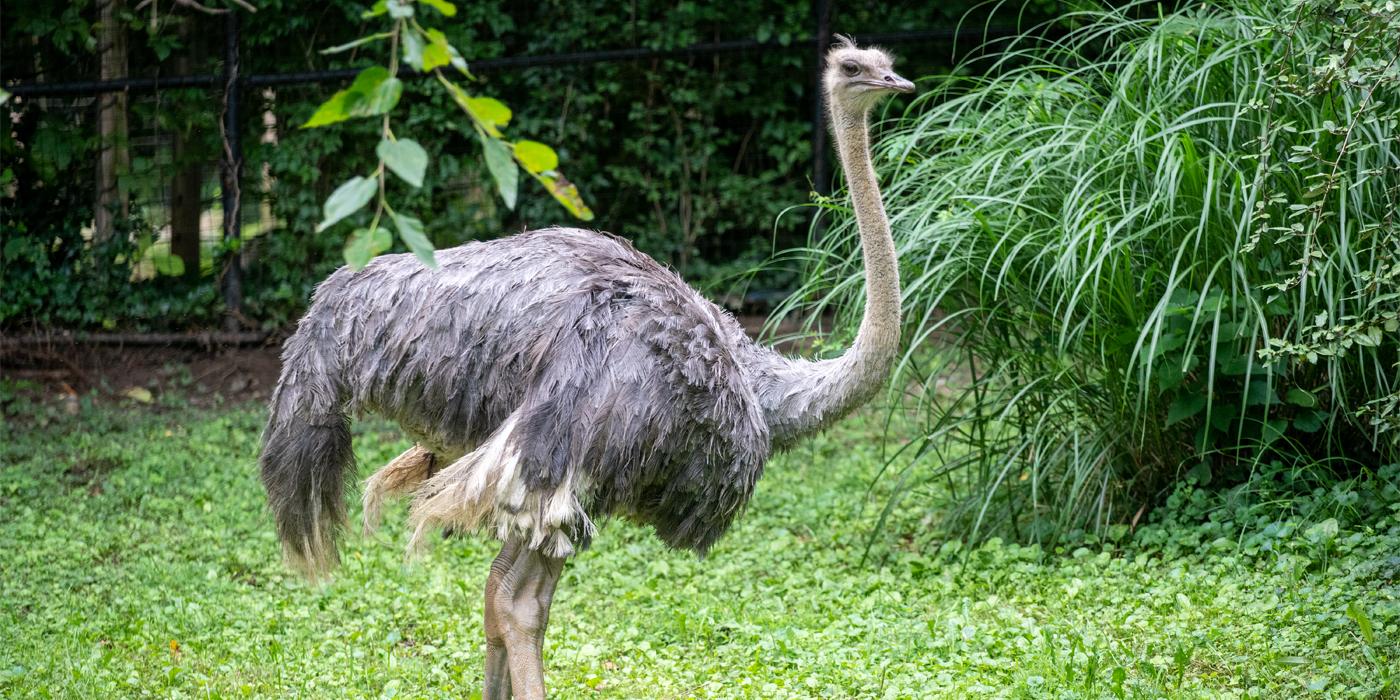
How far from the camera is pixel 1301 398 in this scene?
4055 millimetres

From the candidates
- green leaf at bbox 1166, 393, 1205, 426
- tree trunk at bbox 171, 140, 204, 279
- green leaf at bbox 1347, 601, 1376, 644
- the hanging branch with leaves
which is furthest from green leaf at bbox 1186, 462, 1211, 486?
tree trunk at bbox 171, 140, 204, 279

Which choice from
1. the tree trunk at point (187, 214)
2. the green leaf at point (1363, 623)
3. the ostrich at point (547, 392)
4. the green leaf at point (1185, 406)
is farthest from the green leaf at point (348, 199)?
the tree trunk at point (187, 214)

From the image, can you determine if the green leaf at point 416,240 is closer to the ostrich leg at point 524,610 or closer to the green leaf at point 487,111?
the green leaf at point 487,111

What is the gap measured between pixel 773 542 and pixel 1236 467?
4.89 ft

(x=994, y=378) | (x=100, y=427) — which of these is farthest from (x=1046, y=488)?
(x=100, y=427)

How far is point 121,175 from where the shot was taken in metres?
7.54

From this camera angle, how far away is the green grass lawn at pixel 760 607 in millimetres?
3471

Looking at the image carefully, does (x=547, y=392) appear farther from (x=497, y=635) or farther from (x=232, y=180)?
(x=232, y=180)

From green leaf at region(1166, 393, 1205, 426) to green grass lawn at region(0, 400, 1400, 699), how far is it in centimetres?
27

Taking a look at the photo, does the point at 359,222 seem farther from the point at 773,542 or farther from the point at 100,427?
the point at 773,542

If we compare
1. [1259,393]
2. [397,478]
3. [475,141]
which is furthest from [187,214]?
[1259,393]

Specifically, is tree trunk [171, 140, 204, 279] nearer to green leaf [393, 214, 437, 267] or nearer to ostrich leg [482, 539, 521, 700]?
ostrich leg [482, 539, 521, 700]

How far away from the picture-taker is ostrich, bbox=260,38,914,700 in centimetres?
304

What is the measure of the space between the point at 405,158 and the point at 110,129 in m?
6.58
